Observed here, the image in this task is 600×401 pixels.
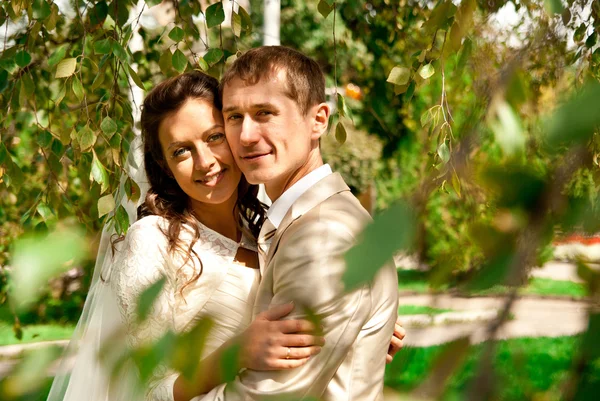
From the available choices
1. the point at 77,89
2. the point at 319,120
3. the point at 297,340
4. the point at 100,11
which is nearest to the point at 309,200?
the point at 319,120

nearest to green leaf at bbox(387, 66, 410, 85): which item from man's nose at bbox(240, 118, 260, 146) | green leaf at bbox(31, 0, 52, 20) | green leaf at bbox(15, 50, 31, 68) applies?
man's nose at bbox(240, 118, 260, 146)

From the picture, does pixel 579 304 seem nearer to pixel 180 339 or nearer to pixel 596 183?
pixel 596 183

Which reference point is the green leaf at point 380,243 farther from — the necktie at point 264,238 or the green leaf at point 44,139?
the green leaf at point 44,139

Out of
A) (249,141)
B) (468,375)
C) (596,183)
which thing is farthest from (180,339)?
(249,141)

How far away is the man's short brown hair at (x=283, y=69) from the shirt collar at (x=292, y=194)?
16 centimetres

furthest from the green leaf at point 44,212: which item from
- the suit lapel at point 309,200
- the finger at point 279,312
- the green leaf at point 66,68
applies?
the finger at point 279,312

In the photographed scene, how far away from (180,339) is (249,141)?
1.20m

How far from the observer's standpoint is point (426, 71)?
2.46 metres

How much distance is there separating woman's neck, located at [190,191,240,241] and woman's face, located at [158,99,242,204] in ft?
0.47

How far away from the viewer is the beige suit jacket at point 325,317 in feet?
3.66

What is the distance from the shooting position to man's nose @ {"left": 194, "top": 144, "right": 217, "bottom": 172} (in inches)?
79.2

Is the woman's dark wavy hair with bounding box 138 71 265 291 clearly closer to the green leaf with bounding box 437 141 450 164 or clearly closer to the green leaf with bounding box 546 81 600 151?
the green leaf with bounding box 437 141 450 164

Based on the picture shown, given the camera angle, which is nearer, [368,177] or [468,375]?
[468,375]

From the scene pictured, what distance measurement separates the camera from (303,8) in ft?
42.0
